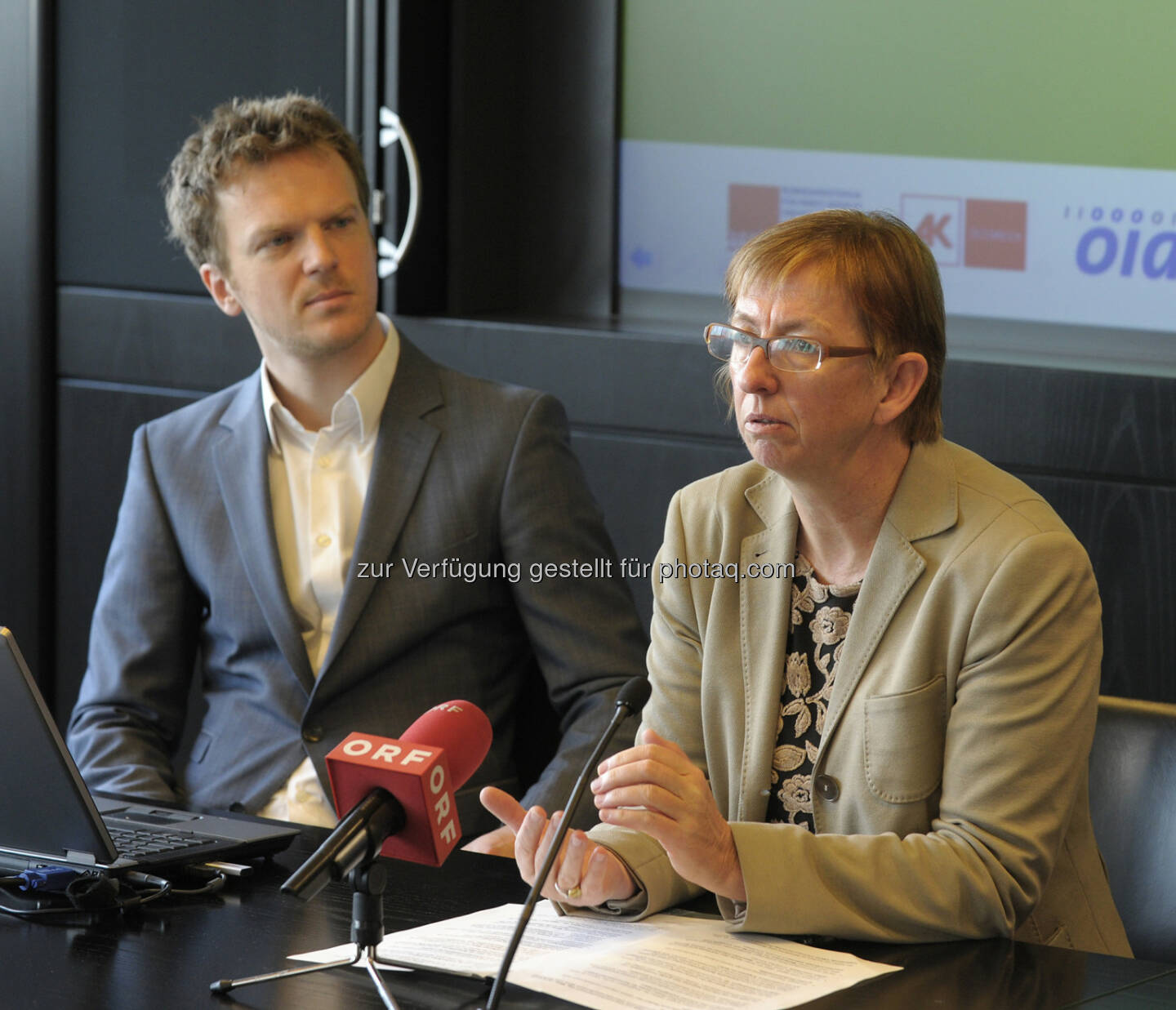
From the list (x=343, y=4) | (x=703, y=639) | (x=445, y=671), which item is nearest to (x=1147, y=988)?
(x=703, y=639)

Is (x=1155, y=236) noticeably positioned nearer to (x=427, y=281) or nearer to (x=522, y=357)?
(x=522, y=357)

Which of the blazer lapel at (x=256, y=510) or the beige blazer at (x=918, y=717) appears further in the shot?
the blazer lapel at (x=256, y=510)

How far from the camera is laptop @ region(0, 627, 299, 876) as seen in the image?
157 centimetres

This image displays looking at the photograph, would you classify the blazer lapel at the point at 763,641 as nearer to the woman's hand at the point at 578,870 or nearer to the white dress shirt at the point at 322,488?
the woman's hand at the point at 578,870

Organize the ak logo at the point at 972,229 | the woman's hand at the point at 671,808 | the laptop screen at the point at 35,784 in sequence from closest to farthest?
the woman's hand at the point at 671,808 < the laptop screen at the point at 35,784 < the ak logo at the point at 972,229

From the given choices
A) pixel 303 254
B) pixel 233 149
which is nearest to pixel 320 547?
pixel 303 254

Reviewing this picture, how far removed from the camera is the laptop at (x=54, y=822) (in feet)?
5.14

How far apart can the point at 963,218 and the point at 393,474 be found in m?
1.29

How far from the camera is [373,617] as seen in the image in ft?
7.86

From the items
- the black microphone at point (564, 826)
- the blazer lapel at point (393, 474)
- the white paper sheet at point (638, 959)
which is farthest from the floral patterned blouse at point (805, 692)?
the blazer lapel at point (393, 474)

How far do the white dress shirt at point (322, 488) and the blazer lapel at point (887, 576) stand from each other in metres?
0.96

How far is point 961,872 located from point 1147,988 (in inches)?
8.0

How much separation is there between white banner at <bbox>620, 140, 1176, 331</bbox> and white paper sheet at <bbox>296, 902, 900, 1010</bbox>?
5.83 feet

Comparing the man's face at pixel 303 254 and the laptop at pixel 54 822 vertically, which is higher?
the man's face at pixel 303 254
